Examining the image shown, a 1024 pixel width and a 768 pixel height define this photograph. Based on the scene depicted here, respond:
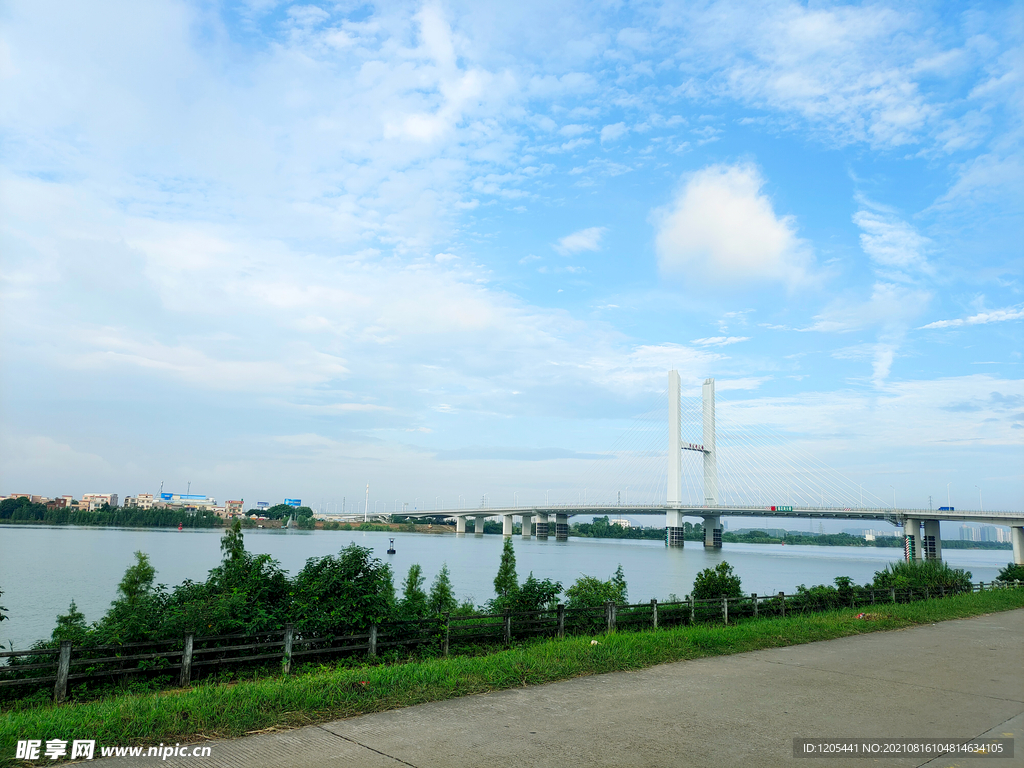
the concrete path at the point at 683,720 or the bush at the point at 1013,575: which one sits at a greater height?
the concrete path at the point at 683,720

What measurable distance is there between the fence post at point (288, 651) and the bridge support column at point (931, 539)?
3249 inches

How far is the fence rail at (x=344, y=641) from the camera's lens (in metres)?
8.01

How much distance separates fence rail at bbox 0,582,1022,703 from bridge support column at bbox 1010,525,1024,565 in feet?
213

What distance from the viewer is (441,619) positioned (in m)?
10.5

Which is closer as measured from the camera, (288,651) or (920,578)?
(288,651)

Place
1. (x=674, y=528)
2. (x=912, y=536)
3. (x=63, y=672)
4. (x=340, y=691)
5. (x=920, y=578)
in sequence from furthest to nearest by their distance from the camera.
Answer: (x=674, y=528)
(x=912, y=536)
(x=920, y=578)
(x=63, y=672)
(x=340, y=691)

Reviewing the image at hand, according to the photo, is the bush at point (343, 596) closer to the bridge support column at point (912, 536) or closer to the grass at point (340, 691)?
the grass at point (340, 691)

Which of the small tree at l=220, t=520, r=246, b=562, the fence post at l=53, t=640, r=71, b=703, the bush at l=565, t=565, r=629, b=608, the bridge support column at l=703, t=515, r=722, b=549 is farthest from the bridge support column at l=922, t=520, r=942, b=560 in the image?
the fence post at l=53, t=640, r=71, b=703

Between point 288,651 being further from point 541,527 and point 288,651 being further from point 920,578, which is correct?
point 541,527

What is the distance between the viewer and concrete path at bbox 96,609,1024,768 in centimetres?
565

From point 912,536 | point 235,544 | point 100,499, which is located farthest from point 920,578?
point 100,499

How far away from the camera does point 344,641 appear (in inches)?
389

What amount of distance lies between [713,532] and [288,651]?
94.0 meters

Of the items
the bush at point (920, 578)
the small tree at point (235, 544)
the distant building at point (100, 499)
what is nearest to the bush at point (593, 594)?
the small tree at point (235, 544)
